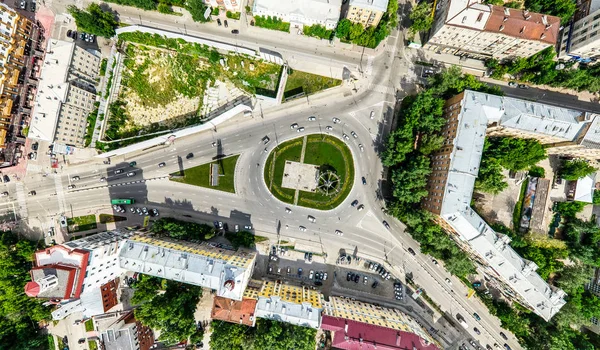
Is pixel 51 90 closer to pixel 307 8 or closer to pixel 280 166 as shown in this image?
pixel 280 166

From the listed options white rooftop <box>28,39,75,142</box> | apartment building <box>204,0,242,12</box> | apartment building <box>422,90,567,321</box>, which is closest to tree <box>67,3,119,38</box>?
white rooftop <box>28,39,75,142</box>

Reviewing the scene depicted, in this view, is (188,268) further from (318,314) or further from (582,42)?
(582,42)

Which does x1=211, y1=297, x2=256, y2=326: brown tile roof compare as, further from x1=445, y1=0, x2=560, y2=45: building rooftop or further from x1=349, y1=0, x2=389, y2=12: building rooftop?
x1=445, y1=0, x2=560, y2=45: building rooftop

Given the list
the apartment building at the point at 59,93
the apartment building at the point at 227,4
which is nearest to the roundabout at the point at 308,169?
the apartment building at the point at 227,4

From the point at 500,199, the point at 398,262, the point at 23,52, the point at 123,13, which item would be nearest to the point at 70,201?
the point at 23,52

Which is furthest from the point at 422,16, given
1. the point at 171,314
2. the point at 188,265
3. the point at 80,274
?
the point at 80,274

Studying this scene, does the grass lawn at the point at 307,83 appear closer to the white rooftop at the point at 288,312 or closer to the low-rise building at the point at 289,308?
the low-rise building at the point at 289,308
